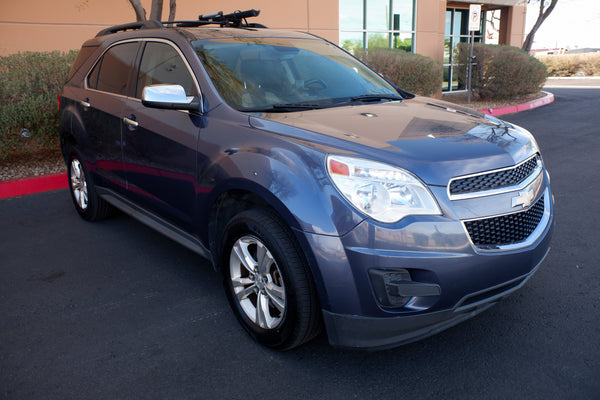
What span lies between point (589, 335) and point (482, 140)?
126 centimetres

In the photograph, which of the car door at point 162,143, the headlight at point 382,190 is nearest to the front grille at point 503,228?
the headlight at point 382,190

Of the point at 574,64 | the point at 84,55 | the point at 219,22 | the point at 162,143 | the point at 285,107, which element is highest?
the point at 219,22

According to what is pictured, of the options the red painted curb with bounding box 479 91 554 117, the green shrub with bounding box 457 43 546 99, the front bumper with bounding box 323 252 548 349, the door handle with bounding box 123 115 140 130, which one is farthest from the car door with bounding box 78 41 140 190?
the green shrub with bounding box 457 43 546 99

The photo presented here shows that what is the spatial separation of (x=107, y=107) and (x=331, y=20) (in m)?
10.6

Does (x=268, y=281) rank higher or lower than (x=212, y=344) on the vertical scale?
higher

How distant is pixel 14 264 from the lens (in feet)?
13.5

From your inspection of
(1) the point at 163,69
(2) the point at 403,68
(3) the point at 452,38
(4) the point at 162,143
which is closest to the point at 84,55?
(1) the point at 163,69

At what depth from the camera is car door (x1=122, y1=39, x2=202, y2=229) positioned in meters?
3.21

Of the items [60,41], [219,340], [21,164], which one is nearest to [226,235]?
[219,340]

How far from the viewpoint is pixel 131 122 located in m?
3.74

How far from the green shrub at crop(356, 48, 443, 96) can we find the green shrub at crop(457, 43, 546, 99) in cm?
294

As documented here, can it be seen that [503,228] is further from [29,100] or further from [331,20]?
[331,20]

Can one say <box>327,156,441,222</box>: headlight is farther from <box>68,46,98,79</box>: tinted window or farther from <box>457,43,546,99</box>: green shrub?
<box>457,43,546,99</box>: green shrub

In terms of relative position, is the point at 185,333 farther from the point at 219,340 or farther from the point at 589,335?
the point at 589,335
